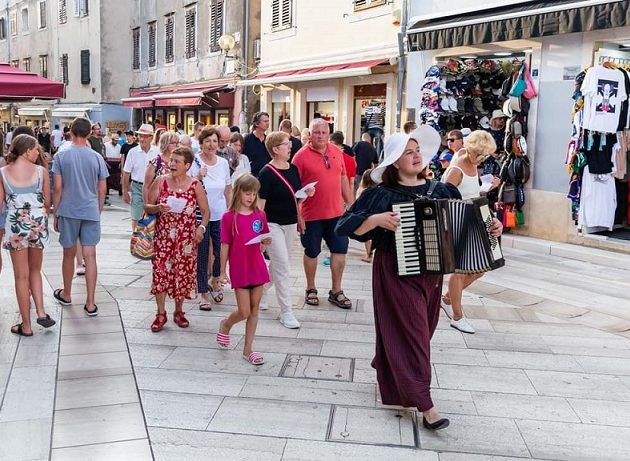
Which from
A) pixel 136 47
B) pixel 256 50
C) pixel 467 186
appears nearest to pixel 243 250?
pixel 467 186

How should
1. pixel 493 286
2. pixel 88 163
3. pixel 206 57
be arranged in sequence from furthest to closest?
1. pixel 206 57
2. pixel 493 286
3. pixel 88 163

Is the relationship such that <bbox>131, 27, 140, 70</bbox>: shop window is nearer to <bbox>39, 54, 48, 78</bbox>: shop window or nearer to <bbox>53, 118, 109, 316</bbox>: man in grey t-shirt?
<bbox>39, 54, 48, 78</bbox>: shop window

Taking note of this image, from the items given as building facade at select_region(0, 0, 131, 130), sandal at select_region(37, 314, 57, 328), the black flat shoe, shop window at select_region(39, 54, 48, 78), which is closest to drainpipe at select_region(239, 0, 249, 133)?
building facade at select_region(0, 0, 131, 130)

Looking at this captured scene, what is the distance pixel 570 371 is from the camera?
193 inches

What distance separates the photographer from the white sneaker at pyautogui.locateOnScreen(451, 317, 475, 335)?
5.76 meters

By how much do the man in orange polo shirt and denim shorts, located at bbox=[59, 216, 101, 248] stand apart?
6.35 ft

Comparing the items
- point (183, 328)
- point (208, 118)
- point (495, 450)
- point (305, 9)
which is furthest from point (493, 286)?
point (208, 118)

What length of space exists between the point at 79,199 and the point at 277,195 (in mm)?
1768

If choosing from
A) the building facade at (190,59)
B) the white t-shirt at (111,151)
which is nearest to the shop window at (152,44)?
the building facade at (190,59)

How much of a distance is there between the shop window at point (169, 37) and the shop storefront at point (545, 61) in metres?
15.7

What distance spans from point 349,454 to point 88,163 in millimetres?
3790

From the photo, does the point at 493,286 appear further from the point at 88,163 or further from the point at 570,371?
the point at 88,163

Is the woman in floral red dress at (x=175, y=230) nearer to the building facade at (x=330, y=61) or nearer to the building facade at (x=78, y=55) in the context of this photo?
the building facade at (x=330, y=61)

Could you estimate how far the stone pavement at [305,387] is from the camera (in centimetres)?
368
